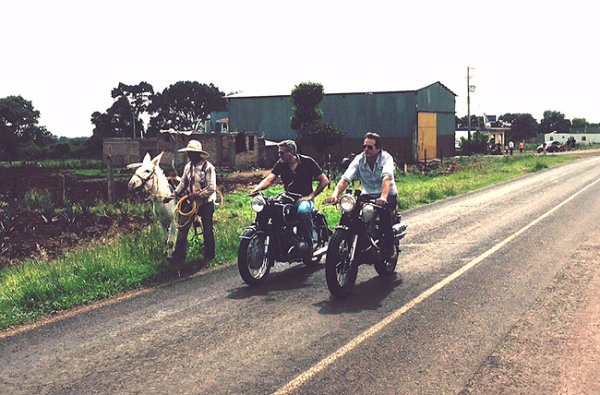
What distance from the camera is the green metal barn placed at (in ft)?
177

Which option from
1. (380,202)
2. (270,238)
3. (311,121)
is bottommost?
(270,238)

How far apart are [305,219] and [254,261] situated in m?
0.99

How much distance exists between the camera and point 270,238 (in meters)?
8.95

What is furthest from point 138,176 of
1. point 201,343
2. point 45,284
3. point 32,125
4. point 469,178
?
point 32,125

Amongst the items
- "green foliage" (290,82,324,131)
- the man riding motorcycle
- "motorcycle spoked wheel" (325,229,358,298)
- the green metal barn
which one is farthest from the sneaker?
the green metal barn

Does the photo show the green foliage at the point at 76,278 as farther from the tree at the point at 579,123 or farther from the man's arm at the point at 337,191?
the tree at the point at 579,123

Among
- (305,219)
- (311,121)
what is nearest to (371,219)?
(305,219)

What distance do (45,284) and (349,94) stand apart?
48674mm

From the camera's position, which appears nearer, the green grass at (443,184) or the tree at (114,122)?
the green grass at (443,184)

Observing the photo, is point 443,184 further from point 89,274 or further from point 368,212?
point 89,274

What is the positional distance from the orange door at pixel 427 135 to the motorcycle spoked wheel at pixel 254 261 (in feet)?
151

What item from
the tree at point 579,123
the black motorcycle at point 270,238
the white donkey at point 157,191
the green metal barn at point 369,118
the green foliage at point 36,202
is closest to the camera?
the black motorcycle at point 270,238

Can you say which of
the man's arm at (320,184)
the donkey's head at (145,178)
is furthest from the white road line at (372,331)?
the donkey's head at (145,178)

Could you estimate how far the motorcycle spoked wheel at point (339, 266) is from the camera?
765 centimetres
